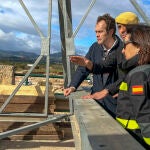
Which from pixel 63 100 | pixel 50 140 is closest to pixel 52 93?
pixel 63 100

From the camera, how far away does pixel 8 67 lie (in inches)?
346

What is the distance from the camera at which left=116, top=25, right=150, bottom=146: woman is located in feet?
7.14

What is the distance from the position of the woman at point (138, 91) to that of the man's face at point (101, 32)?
4.59ft

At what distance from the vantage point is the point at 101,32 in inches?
164

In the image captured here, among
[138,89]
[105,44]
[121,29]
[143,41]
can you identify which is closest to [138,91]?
[138,89]

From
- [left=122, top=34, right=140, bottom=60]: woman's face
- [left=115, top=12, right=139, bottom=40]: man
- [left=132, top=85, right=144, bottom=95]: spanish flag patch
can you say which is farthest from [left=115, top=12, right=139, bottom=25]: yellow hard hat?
[left=132, top=85, right=144, bottom=95]: spanish flag patch

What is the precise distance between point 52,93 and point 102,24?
3511 mm

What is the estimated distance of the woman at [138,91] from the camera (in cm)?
218

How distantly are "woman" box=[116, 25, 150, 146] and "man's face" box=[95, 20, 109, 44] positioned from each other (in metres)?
1.40

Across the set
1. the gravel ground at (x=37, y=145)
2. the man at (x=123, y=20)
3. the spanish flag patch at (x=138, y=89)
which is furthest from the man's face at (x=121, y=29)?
the gravel ground at (x=37, y=145)

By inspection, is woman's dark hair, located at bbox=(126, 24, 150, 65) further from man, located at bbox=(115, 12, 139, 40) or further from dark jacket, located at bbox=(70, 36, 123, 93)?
dark jacket, located at bbox=(70, 36, 123, 93)

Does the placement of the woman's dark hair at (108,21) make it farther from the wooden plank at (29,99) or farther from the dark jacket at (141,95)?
the wooden plank at (29,99)

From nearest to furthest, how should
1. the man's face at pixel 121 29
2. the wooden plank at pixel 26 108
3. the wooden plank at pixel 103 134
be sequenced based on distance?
the wooden plank at pixel 103 134 → the man's face at pixel 121 29 → the wooden plank at pixel 26 108

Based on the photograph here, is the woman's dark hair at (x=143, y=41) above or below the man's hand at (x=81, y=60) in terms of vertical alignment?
above
